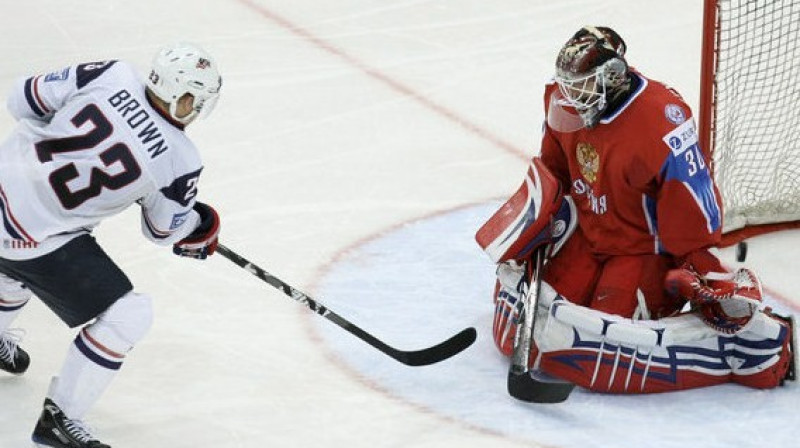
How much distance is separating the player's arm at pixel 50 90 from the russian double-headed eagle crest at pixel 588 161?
3.43 feet

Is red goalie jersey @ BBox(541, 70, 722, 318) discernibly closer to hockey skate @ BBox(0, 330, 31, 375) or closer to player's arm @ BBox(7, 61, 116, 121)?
player's arm @ BBox(7, 61, 116, 121)

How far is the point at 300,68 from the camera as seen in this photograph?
5930 mm

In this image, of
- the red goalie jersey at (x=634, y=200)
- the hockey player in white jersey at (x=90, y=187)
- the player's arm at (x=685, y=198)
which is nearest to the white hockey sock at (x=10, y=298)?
the hockey player in white jersey at (x=90, y=187)

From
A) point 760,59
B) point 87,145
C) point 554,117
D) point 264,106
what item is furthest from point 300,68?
point 87,145

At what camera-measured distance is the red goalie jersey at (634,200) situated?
3623mm

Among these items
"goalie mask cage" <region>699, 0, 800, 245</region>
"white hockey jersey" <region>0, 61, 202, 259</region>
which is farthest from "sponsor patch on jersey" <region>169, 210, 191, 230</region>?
"goalie mask cage" <region>699, 0, 800, 245</region>

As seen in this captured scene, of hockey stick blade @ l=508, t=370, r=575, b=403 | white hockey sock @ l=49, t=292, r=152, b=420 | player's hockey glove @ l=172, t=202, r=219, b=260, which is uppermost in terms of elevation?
player's hockey glove @ l=172, t=202, r=219, b=260

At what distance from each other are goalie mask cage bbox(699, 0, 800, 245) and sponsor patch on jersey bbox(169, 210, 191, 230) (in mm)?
1714

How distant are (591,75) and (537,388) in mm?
676

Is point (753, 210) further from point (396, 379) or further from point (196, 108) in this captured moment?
point (196, 108)

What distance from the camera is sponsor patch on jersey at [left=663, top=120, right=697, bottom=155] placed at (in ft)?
11.8

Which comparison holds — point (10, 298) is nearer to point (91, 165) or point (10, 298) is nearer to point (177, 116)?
point (91, 165)

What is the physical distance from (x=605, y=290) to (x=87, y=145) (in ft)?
3.96

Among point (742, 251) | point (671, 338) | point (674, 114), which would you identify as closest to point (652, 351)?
point (671, 338)
